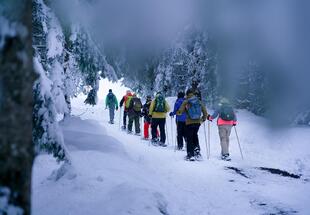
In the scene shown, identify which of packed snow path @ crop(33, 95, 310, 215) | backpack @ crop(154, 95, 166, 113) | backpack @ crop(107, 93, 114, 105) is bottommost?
packed snow path @ crop(33, 95, 310, 215)

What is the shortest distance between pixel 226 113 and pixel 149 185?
6.08 metres

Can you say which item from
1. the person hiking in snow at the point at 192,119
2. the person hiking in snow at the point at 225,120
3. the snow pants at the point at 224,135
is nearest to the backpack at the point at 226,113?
the person hiking in snow at the point at 225,120

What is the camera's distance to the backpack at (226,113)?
12.8 meters

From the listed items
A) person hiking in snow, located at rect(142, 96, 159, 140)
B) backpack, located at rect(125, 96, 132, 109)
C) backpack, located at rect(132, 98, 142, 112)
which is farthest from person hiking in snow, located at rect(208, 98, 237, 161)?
backpack, located at rect(125, 96, 132, 109)

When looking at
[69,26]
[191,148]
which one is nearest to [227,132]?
[191,148]

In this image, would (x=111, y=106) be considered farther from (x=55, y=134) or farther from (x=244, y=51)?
(x=55, y=134)

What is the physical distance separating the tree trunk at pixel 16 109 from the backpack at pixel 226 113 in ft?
34.0

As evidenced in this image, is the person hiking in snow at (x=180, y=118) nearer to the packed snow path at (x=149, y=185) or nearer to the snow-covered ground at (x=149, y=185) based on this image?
the packed snow path at (x=149, y=185)

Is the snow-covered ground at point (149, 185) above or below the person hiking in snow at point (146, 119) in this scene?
below

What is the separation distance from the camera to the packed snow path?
6.01m

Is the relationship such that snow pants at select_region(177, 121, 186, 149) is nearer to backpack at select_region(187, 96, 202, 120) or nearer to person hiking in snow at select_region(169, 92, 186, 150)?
person hiking in snow at select_region(169, 92, 186, 150)

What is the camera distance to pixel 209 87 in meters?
21.3

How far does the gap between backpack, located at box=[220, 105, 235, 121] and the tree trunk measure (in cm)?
1035

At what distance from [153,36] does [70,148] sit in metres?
13.3
